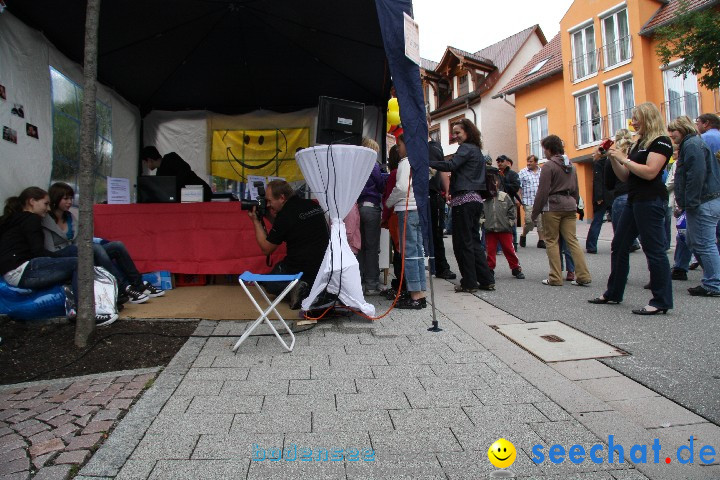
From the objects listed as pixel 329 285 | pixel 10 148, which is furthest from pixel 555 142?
pixel 10 148

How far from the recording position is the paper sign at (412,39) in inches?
165

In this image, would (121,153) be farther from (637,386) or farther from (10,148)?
(637,386)

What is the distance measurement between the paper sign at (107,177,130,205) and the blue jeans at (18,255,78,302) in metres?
2.08

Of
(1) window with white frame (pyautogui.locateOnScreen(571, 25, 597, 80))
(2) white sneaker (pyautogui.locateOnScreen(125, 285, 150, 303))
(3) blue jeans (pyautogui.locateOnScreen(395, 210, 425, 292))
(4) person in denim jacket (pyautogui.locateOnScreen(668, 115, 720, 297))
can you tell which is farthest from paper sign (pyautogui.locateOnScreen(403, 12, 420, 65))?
(1) window with white frame (pyautogui.locateOnScreen(571, 25, 597, 80))

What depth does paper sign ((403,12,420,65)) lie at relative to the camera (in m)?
4.20

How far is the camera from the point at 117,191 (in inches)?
260

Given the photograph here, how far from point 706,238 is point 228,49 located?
7057mm

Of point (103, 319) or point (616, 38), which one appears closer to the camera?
point (103, 319)

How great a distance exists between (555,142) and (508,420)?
182 inches

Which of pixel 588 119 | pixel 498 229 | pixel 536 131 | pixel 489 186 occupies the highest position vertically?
pixel 536 131

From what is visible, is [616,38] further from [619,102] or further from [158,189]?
[158,189]

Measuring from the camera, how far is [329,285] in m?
4.54

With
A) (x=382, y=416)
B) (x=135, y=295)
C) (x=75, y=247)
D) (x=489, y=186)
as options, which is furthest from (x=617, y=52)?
(x=382, y=416)

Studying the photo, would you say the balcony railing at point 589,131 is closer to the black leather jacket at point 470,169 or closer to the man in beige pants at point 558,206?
the man in beige pants at point 558,206
